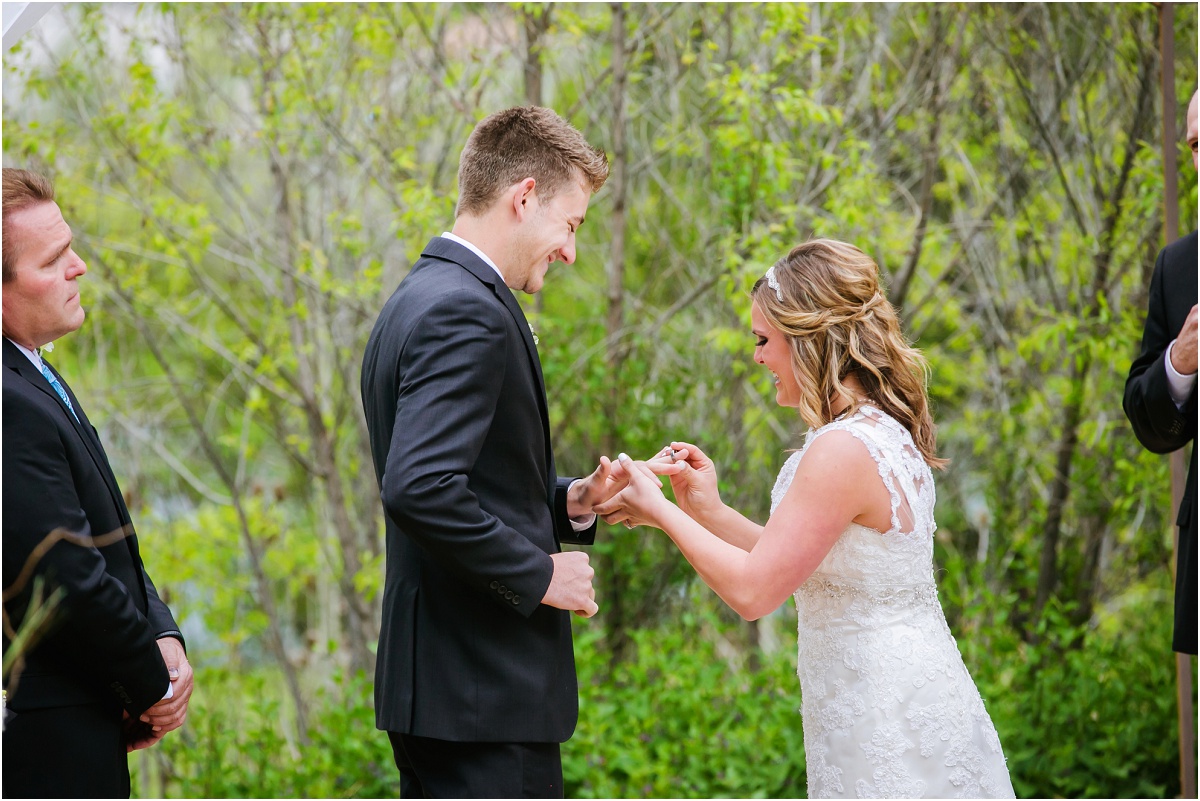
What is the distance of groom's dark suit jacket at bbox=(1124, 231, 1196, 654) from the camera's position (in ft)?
7.75

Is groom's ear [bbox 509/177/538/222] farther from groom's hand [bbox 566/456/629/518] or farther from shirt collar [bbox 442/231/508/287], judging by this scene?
groom's hand [bbox 566/456/629/518]

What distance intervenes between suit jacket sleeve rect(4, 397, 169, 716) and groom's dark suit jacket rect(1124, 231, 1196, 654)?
221 centimetres

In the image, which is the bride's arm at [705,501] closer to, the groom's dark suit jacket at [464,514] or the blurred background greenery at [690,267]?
the groom's dark suit jacket at [464,514]

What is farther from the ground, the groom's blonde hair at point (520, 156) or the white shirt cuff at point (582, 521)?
the groom's blonde hair at point (520, 156)

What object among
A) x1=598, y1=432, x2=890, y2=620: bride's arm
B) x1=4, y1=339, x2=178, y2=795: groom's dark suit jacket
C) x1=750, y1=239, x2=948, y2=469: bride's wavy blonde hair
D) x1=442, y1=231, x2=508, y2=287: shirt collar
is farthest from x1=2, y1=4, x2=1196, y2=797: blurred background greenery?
x1=4, y1=339, x2=178, y2=795: groom's dark suit jacket

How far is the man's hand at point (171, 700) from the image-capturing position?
2.11m

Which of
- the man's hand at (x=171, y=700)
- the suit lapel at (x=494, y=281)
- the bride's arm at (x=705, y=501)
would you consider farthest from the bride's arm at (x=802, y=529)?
the man's hand at (x=171, y=700)

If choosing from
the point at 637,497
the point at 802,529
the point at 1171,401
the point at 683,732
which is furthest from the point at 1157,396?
the point at 683,732

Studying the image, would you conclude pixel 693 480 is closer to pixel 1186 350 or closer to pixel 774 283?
pixel 774 283

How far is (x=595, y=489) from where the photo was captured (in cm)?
239

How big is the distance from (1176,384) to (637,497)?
1.24 m

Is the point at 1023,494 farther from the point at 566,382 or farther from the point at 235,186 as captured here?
the point at 235,186

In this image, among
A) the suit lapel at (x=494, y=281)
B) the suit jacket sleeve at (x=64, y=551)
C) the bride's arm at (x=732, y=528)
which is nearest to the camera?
the suit jacket sleeve at (x=64, y=551)

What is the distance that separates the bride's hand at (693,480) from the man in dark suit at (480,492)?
1.30 feet
